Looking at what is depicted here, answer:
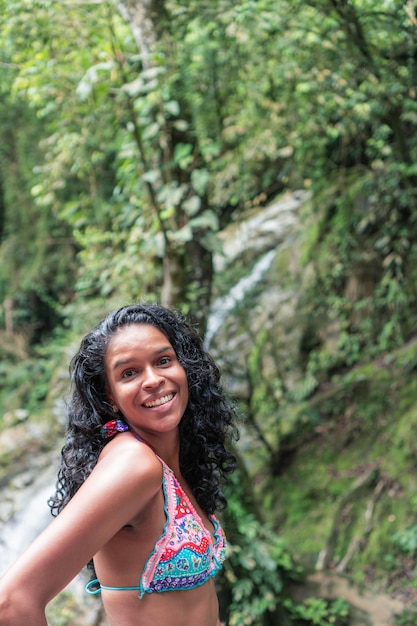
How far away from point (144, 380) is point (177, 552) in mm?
386

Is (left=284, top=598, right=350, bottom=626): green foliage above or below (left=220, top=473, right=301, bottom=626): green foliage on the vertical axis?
below

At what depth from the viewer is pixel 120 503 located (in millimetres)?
1265

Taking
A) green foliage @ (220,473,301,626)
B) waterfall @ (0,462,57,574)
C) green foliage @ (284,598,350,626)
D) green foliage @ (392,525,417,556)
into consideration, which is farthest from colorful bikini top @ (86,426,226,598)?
waterfall @ (0,462,57,574)

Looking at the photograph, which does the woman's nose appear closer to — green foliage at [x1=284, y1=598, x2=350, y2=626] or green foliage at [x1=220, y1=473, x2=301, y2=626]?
green foliage at [x1=220, y1=473, x2=301, y2=626]

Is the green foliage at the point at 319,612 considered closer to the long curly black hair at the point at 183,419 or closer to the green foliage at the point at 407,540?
the green foliage at the point at 407,540

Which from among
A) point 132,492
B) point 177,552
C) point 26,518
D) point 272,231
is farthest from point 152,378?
point 272,231

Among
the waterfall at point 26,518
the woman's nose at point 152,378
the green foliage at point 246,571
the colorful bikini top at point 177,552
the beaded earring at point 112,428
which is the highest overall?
the woman's nose at point 152,378

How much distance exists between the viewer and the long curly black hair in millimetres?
1568

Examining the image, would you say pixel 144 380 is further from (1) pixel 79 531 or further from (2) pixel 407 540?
(2) pixel 407 540

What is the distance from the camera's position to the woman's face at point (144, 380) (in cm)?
149

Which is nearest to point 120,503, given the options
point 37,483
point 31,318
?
point 37,483

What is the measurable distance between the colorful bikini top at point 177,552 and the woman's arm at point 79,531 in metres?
0.11

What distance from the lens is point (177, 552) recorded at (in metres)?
1.43

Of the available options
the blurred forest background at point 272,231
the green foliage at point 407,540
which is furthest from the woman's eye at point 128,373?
the green foliage at point 407,540
